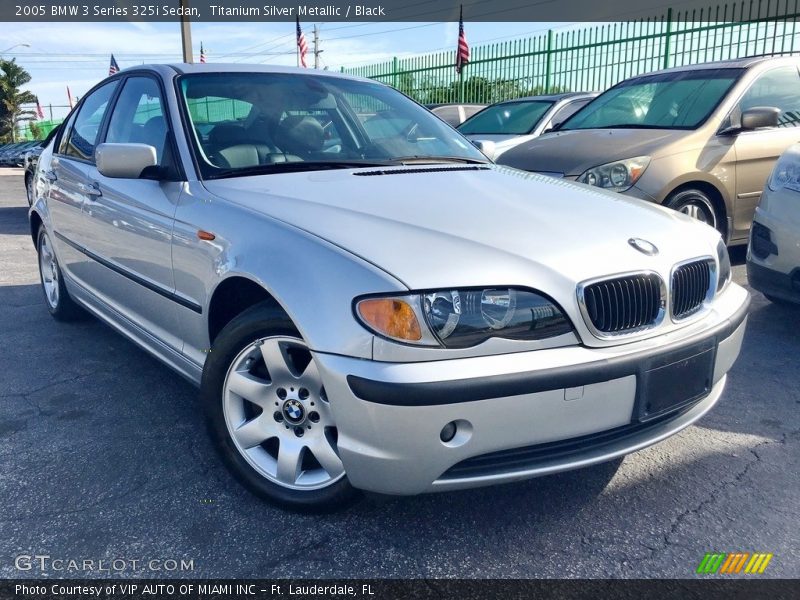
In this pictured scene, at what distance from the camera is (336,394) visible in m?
2.17

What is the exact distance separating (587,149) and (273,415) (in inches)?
160

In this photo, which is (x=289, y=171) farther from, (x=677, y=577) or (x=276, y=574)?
(x=677, y=577)

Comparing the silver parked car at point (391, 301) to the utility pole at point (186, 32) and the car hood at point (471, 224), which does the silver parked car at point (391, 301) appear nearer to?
the car hood at point (471, 224)

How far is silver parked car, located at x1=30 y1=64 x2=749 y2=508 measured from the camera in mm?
2123

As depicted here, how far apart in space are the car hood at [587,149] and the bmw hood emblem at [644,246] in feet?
10.3

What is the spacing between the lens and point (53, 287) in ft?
16.3

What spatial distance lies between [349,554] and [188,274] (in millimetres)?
1263

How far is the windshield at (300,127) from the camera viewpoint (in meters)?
3.17

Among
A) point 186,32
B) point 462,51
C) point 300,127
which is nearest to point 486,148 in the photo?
point 300,127

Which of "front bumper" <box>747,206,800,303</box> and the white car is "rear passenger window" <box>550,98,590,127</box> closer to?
the white car

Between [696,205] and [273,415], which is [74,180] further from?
[696,205]

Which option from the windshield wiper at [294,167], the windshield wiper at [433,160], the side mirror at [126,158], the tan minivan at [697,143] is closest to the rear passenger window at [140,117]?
the side mirror at [126,158]

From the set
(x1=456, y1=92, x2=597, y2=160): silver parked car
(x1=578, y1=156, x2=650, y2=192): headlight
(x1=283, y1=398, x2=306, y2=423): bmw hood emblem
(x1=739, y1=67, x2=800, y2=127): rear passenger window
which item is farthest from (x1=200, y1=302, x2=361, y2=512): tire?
(x1=456, y1=92, x2=597, y2=160): silver parked car

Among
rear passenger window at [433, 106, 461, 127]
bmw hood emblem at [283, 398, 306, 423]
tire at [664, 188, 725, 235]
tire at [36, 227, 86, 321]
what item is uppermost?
rear passenger window at [433, 106, 461, 127]
